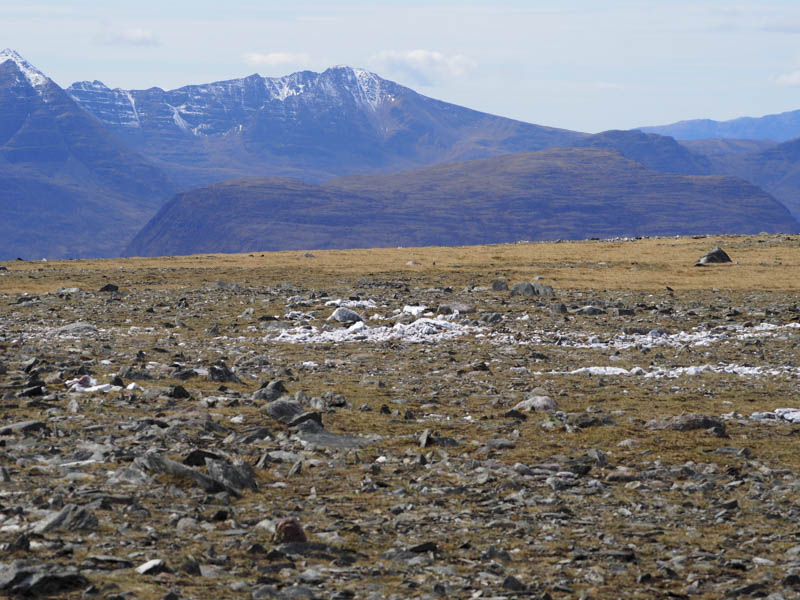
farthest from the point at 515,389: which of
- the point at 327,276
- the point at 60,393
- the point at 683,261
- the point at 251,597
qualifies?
the point at 683,261

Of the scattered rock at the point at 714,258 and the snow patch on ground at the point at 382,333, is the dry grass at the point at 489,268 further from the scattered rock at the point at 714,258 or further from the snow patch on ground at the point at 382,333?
the snow patch on ground at the point at 382,333

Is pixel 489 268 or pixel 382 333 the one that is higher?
pixel 382 333

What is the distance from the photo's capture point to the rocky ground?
322 inches

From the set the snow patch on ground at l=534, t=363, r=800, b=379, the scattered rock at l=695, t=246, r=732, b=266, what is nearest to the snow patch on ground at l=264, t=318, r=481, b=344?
the snow patch on ground at l=534, t=363, r=800, b=379

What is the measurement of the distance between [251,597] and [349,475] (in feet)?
13.3

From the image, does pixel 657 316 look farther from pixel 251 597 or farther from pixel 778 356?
pixel 251 597

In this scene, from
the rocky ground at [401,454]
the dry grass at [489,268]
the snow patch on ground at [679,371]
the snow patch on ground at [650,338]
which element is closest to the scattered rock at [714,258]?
the dry grass at [489,268]

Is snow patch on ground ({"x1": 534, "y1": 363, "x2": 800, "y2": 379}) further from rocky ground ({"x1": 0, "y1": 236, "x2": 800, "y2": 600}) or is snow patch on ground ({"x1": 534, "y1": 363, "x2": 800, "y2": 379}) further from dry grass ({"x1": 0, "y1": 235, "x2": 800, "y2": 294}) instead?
dry grass ({"x1": 0, "y1": 235, "x2": 800, "y2": 294})

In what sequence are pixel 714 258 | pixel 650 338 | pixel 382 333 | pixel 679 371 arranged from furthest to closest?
pixel 714 258 < pixel 382 333 < pixel 650 338 < pixel 679 371

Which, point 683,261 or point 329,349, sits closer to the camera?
point 329,349

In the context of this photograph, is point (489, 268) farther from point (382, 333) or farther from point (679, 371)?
point (679, 371)

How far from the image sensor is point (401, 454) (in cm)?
1251

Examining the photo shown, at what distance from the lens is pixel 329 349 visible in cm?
2266

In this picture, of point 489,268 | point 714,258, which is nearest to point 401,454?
A: point 489,268
